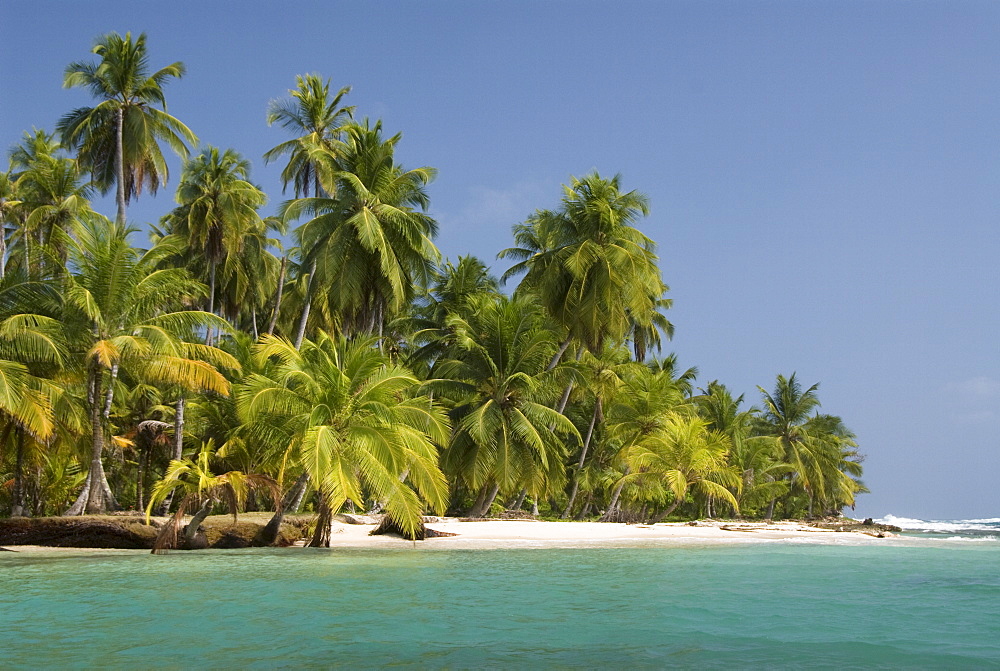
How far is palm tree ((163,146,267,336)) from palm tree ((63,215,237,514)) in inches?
429

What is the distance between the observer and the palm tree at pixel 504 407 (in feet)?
75.6

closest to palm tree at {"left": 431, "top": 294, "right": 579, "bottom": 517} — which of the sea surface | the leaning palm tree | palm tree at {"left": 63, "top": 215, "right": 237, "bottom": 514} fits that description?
A: palm tree at {"left": 63, "top": 215, "right": 237, "bottom": 514}

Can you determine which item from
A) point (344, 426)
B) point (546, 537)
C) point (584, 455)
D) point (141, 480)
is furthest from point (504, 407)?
point (141, 480)

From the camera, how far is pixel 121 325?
1662cm

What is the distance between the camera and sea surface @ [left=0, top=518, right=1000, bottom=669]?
587 centimetres

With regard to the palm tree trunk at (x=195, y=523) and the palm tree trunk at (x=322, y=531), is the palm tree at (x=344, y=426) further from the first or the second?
the palm tree trunk at (x=195, y=523)

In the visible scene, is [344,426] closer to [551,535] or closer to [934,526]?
[551,535]

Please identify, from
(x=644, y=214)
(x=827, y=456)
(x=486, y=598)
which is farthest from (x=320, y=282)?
(x=827, y=456)

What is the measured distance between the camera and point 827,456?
45969mm

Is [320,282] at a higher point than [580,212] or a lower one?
lower

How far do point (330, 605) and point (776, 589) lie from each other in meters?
5.51

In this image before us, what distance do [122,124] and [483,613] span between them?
2282 centimetres

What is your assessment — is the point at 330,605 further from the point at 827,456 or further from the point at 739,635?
the point at 827,456

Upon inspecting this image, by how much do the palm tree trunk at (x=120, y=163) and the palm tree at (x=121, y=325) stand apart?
27.9 feet
